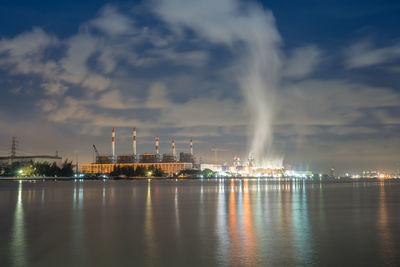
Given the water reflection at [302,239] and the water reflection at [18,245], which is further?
the water reflection at [302,239]

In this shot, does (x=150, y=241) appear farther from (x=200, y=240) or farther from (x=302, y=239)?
(x=302, y=239)

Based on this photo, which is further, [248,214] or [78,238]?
[248,214]

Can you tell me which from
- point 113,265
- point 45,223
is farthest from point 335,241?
point 45,223

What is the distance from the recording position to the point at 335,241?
14.9 m

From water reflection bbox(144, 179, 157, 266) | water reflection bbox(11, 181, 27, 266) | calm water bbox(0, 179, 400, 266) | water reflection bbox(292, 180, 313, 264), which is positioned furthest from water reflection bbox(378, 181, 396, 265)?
water reflection bbox(11, 181, 27, 266)

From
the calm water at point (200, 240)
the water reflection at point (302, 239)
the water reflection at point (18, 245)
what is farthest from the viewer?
the water reflection at point (302, 239)

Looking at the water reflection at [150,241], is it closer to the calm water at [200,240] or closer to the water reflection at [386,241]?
the calm water at [200,240]

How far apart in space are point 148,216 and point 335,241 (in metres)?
12.3

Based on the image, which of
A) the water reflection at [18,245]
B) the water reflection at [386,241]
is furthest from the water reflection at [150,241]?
the water reflection at [386,241]

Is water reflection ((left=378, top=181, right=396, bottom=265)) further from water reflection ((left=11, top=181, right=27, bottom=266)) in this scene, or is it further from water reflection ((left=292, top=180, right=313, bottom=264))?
water reflection ((left=11, top=181, right=27, bottom=266))

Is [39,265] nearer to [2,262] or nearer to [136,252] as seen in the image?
[2,262]

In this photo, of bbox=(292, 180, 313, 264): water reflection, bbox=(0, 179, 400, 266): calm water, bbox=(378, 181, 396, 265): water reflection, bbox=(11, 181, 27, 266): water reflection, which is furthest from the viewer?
bbox=(292, 180, 313, 264): water reflection

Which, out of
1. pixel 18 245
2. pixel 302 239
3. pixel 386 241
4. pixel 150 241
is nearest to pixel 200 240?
pixel 150 241

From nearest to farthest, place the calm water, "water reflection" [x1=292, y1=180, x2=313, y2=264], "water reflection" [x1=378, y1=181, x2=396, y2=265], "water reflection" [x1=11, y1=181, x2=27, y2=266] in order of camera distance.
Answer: "water reflection" [x1=11, y1=181, x2=27, y2=266], the calm water, "water reflection" [x1=378, y1=181, x2=396, y2=265], "water reflection" [x1=292, y1=180, x2=313, y2=264]
